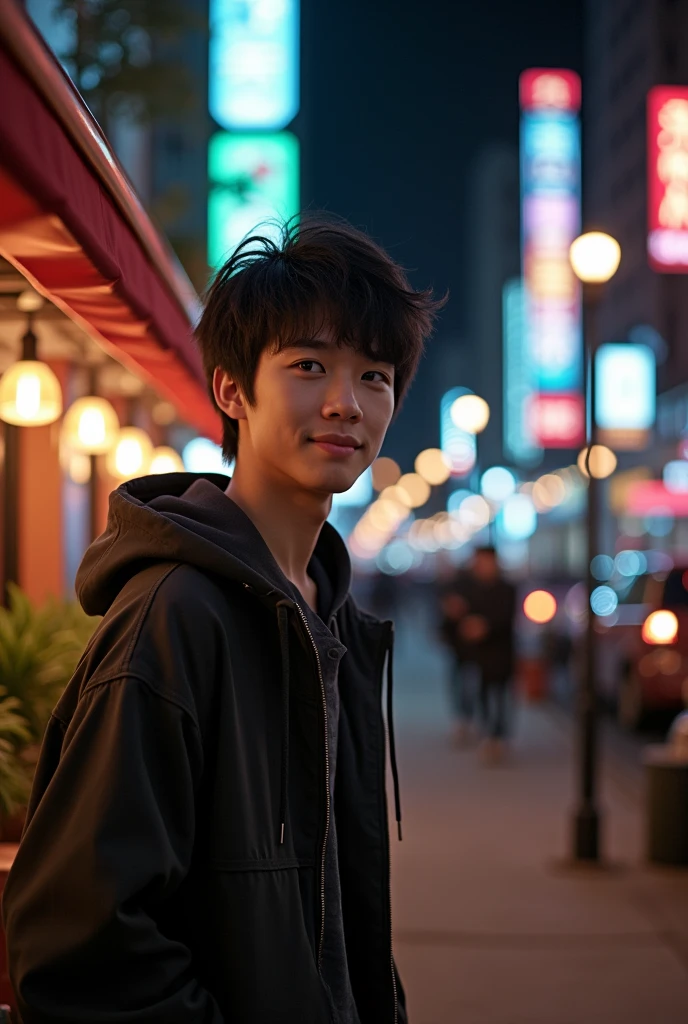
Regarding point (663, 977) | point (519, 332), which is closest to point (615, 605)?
point (663, 977)

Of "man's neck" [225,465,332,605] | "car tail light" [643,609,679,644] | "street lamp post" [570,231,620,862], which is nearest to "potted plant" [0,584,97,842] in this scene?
"man's neck" [225,465,332,605]

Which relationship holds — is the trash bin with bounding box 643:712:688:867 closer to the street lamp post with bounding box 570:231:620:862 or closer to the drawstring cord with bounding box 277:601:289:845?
the street lamp post with bounding box 570:231:620:862

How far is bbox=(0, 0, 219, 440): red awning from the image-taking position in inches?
108

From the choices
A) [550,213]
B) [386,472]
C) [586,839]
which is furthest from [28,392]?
[386,472]

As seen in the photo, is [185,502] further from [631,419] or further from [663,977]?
[631,419]

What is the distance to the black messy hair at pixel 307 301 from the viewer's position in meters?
2.21

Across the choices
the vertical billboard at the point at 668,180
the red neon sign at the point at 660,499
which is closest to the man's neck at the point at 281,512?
the vertical billboard at the point at 668,180

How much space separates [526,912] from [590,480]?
3.39m

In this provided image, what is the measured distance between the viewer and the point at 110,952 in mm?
1706

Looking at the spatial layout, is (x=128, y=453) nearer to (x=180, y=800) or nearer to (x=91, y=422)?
(x=91, y=422)

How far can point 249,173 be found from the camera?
20.1m

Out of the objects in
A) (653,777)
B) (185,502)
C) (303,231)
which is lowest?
(653,777)

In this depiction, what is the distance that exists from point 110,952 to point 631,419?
1104 inches

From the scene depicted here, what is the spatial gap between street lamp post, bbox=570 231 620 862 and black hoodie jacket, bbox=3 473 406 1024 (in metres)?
6.43
